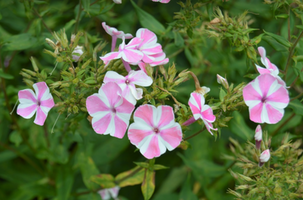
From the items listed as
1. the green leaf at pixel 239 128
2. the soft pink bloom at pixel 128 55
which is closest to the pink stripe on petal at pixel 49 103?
the soft pink bloom at pixel 128 55

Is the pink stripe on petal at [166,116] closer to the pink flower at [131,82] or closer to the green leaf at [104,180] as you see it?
the pink flower at [131,82]

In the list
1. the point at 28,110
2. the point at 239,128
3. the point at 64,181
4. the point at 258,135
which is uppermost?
the point at 28,110

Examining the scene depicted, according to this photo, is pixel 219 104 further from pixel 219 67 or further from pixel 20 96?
pixel 219 67

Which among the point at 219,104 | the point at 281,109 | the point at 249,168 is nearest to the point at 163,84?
the point at 219,104

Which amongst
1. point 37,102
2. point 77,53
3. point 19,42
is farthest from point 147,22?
point 37,102

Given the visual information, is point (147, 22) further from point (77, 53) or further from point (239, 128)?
point (239, 128)

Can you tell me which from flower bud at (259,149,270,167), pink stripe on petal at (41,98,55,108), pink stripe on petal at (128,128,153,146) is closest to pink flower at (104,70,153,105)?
pink stripe on petal at (128,128,153,146)

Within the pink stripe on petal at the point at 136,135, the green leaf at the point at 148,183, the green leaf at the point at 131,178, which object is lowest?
the green leaf at the point at 131,178
